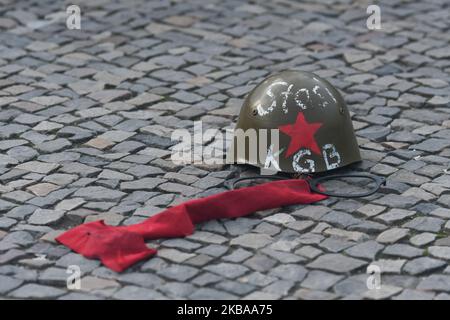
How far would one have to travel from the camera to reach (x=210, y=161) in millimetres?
7293

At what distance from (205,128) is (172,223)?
1.94 m

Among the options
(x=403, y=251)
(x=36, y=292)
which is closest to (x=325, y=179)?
(x=403, y=251)

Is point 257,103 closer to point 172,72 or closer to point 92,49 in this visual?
point 172,72

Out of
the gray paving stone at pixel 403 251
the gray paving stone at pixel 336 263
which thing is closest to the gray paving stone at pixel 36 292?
the gray paving stone at pixel 336 263

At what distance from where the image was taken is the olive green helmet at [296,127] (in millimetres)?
6812

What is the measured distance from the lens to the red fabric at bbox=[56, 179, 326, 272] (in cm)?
580

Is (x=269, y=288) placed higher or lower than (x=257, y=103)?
lower

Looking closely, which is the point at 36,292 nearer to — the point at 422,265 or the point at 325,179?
the point at 422,265

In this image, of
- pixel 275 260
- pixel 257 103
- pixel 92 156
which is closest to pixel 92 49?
pixel 92 156

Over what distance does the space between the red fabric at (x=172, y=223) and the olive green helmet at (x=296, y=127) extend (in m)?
0.26

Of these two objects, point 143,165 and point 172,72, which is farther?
point 172,72
